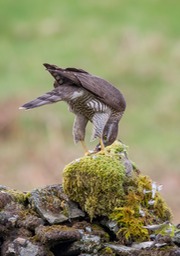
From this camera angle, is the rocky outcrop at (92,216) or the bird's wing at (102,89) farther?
the bird's wing at (102,89)

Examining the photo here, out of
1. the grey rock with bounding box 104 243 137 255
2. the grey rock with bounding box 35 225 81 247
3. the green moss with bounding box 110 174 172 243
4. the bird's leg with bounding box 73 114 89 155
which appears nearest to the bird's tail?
the bird's leg with bounding box 73 114 89 155

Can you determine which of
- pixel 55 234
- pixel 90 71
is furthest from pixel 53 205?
pixel 90 71

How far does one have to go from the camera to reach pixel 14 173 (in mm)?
18000

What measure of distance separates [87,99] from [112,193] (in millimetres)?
774

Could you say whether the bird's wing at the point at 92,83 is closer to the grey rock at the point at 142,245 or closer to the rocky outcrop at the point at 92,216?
the rocky outcrop at the point at 92,216

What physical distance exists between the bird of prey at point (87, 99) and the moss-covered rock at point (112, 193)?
35 cm

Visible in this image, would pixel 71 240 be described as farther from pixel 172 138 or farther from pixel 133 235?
pixel 172 138

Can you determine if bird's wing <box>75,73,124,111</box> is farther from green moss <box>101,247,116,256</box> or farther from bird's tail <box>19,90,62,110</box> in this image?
green moss <box>101,247,116,256</box>

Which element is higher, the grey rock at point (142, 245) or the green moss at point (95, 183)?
the green moss at point (95, 183)

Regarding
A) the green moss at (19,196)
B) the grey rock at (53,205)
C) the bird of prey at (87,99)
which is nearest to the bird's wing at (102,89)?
the bird of prey at (87,99)

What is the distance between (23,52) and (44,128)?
5.97 meters

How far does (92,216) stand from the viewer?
25.1 ft

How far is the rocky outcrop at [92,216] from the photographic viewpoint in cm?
728

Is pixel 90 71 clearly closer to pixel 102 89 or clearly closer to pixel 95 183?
pixel 102 89
